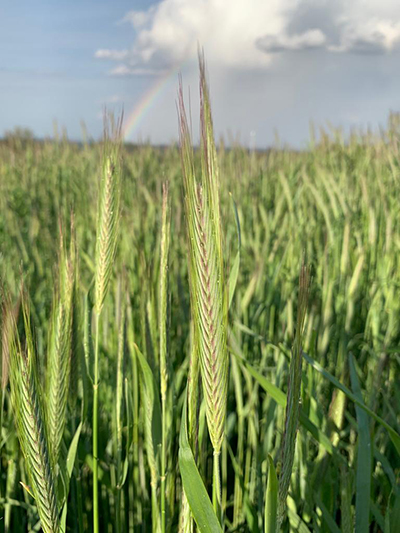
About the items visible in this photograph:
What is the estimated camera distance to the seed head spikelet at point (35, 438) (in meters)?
0.40

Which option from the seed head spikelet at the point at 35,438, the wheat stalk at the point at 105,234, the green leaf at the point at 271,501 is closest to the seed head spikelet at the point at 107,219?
the wheat stalk at the point at 105,234

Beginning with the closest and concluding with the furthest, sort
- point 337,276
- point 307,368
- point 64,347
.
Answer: point 64,347
point 307,368
point 337,276

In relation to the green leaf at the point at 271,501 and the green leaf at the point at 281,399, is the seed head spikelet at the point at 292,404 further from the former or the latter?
the green leaf at the point at 281,399

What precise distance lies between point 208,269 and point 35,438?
7.0 inches

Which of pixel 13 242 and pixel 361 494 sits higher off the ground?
→ pixel 13 242

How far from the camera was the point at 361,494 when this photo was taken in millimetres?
511

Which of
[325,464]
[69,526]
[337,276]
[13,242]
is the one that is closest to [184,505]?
[325,464]

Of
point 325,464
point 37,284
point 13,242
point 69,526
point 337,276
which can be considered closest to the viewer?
point 325,464

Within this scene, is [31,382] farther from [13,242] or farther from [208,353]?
[13,242]

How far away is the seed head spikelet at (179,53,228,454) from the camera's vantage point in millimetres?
363

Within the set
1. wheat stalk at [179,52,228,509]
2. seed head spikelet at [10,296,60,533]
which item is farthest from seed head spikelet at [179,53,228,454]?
seed head spikelet at [10,296,60,533]

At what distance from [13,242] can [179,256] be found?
2.36 ft

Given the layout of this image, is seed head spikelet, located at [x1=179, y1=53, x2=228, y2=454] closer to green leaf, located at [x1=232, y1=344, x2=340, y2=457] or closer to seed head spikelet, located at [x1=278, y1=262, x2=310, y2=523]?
seed head spikelet, located at [x1=278, y1=262, x2=310, y2=523]

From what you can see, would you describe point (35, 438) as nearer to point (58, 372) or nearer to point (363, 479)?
point (58, 372)
